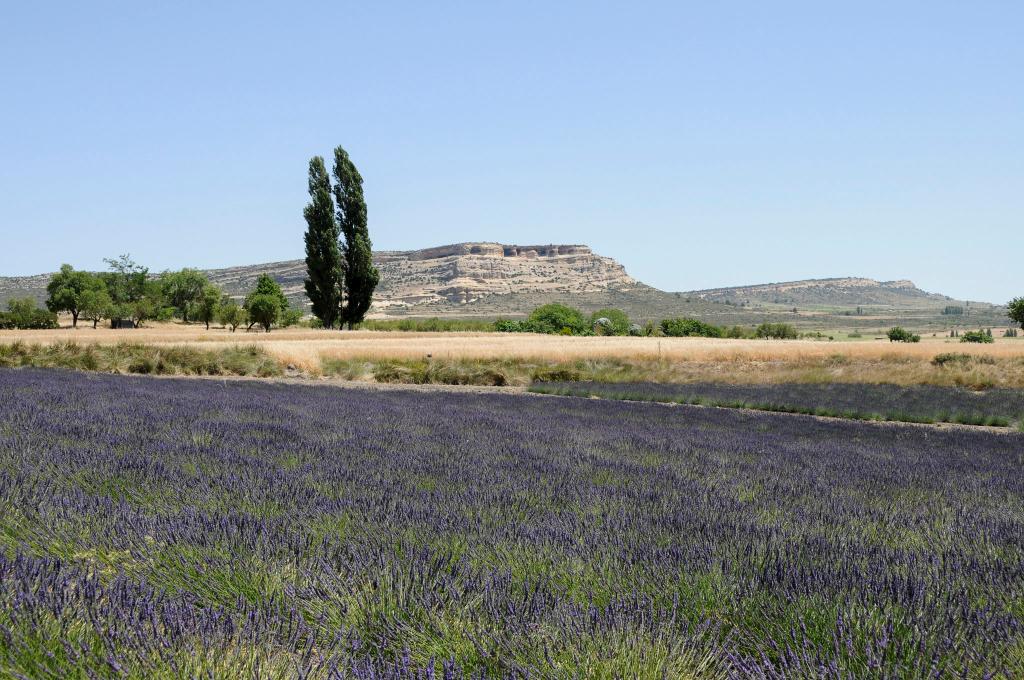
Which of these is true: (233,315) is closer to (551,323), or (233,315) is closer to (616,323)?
(551,323)

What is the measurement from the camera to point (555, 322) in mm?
81312

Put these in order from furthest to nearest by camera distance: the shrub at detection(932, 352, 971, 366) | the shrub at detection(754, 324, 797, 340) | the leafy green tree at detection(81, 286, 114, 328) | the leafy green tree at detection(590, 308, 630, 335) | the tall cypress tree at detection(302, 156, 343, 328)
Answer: the shrub at detection(754, 324, 797, 340), the leafy green tree at detection(590, 308, 630, 335), the leafy green tree at detection(81, 286, 114, 328), the tall cypress tree at detection(302, 156, 343, 328), the shrub at detection(932, 352, 971, 366)

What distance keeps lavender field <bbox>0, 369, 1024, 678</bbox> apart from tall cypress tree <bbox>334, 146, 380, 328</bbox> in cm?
4347

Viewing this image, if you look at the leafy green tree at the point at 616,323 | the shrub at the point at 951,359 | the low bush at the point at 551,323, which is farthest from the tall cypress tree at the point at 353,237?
the leafy green tree at the point at 616,323

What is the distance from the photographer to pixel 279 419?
771 cm

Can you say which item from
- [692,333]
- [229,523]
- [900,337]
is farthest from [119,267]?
[229,523]

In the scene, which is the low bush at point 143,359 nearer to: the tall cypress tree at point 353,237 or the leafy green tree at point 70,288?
the tall cypress tree at point 353,237

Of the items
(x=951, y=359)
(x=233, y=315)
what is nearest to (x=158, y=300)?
(x=233, y=315)

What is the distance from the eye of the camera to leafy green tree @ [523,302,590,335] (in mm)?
77000

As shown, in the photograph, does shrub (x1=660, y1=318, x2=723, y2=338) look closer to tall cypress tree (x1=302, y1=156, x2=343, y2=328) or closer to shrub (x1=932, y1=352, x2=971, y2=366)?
tall cypress tree (x1=302, y1=156, x2=343, y2=328)

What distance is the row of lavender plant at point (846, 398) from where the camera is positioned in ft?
51.2

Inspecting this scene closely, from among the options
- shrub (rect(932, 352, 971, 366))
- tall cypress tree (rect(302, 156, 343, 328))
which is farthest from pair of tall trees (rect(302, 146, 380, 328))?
shrub (rect(932, 352, 971, 366))

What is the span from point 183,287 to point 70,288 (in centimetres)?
1618

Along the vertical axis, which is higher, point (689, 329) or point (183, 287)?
point (183, 287)
